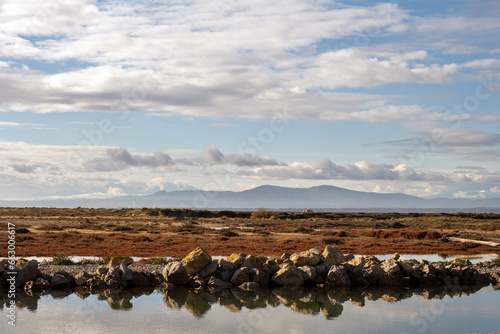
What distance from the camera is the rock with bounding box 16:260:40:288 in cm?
2180

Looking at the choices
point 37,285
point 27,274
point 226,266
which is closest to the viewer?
point 27,274

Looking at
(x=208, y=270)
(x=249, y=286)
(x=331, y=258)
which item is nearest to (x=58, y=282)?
(x=208, y=270)

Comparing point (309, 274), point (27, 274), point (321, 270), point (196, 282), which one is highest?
point (321, 270)

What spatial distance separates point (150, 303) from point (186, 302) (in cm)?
142

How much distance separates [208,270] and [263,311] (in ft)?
16.7

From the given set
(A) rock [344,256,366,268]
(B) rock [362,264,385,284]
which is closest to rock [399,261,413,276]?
(B) rock [362,264,385,284]

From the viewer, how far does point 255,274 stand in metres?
23.4

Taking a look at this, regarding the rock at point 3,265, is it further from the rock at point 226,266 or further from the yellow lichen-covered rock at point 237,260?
the yellow lichen-covered rock at point 237,260

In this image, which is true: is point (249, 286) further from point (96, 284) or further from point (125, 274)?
point (96, 284)

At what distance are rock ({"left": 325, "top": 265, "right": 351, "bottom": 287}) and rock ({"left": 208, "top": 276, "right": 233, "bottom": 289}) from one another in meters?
4.63

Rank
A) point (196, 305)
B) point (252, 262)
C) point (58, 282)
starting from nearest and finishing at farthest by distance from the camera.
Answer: point (196, 305), point (58, 282), point (252, 262)

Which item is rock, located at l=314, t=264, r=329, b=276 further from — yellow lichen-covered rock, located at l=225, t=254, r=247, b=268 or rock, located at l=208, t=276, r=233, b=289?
rock, located at l=208, t=276, r=233, b=289

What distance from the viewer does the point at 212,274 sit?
76.9 ft

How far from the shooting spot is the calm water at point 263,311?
54.5 feet
